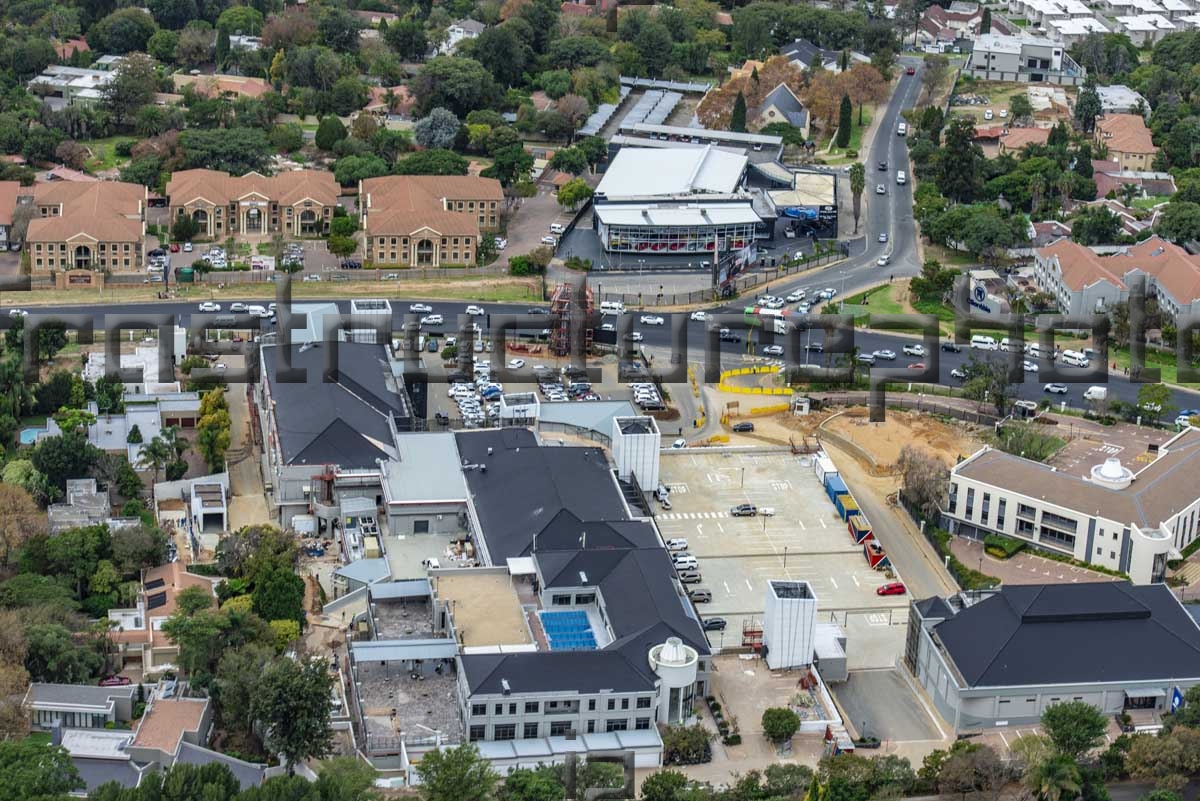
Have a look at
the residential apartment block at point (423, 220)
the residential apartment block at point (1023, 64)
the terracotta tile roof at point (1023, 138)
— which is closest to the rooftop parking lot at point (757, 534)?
the residential apartment block at point (423, 220)

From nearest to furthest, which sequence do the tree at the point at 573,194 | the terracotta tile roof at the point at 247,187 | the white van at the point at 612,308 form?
the white van at the point at 612,308 → the terracotta tile roof at the point at 247,187 → the tree at the point at 573,194

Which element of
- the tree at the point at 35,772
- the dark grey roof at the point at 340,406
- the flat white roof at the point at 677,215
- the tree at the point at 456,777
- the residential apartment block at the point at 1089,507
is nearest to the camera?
the tree at the point at 35,772

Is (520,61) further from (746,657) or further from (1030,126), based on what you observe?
(746,657)

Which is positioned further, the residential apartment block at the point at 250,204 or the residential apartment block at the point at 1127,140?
the residential apartment block at the point at 1127,140

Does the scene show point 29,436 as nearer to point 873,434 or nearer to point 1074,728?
point 873,434

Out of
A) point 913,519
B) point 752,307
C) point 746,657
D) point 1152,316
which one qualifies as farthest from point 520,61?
point 746,657

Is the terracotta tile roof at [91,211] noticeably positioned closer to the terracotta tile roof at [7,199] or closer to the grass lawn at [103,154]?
the terracotta tile roof at [7,199]
